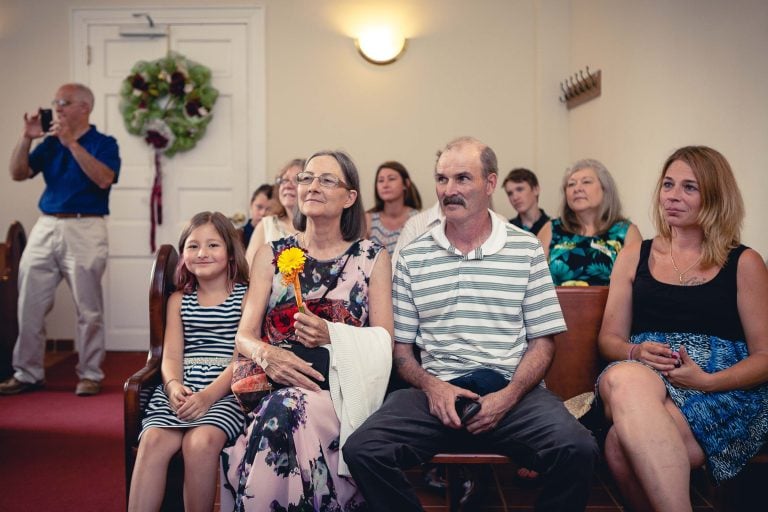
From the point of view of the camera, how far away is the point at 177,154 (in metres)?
5.64

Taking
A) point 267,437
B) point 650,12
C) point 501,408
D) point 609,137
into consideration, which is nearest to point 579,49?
point 609,137

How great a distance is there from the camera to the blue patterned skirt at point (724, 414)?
1995 mm

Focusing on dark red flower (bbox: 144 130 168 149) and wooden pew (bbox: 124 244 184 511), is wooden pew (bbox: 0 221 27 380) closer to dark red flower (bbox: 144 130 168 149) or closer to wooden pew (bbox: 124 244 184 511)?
dark red flower (bbox: 144 130 168 149)

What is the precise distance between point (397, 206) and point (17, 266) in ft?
8.48

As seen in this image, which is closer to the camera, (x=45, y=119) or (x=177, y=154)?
(x=45, y=119)

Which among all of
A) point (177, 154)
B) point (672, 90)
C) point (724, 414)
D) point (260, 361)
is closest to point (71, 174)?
point (177, 154)

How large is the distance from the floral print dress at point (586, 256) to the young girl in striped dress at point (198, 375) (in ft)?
4.98

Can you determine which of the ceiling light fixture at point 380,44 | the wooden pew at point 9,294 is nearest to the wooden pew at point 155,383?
the wooden pew at point 9,294

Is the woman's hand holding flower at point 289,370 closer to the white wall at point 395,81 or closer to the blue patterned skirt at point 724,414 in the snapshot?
the blue patterned skirt at point 724,414

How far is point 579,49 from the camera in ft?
17.4

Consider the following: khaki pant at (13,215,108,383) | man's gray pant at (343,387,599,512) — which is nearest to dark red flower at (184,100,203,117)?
khaki pant at (13,215,108,383)

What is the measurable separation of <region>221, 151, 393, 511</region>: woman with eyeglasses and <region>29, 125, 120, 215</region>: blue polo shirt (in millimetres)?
2418

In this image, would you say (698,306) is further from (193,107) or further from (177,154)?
(177,154)

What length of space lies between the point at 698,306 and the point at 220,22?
15.0 ft
